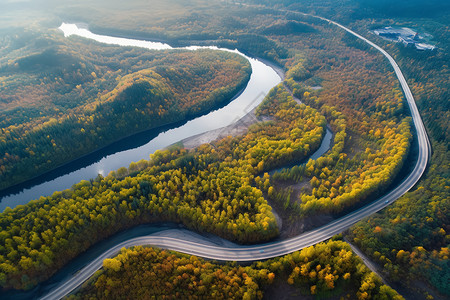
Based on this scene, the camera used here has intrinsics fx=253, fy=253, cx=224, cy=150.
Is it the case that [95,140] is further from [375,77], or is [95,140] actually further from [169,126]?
[375,77]

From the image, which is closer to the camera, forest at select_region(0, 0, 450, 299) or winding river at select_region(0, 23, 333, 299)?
forest at select_region(0, 0, 450, 299)

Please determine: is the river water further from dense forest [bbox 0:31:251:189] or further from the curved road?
the curved road

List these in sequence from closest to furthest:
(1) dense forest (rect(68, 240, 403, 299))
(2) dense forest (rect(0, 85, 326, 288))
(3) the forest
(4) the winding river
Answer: (1) dense forest (rect(68, 240, 403, 299)) < (3) the forest < (2) dense forest (rect(0, 85, 326, 288)) < (4) the winding river

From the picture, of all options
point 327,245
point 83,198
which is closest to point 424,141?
point 327,245

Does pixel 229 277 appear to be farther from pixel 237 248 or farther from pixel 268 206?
pixel 268 206

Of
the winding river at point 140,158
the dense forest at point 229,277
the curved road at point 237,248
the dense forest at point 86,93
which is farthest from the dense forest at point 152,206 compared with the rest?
the dense forest at point 86,93

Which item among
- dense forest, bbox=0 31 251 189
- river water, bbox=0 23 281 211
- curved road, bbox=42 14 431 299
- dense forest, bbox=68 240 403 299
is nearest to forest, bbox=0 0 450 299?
dense forest, bbox=68 240 403 299

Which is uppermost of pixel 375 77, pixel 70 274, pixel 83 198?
pixel 375 77
